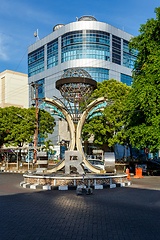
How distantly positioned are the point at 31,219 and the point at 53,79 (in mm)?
49135

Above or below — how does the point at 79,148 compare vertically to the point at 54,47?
below

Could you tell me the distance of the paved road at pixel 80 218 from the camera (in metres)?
5.80

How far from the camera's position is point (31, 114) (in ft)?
115

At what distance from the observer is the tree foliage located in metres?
33.1

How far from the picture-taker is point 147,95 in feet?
66.1

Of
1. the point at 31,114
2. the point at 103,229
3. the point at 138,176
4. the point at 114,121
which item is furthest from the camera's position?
the point at 31,114

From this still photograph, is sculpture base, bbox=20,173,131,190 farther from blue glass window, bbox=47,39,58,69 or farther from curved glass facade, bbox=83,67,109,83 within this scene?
blue glass window, bbox=47,39,58,69

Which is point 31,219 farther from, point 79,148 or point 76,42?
point 76,42

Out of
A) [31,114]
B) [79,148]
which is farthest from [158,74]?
[31,114]

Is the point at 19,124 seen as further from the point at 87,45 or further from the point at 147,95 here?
the point at 87,45

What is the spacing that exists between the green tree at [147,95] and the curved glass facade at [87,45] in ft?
86.2

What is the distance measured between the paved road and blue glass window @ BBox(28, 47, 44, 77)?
2043 inches

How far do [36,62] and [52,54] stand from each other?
7148mm

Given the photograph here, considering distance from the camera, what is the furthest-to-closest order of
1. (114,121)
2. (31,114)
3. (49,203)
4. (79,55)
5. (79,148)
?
(79,55), (31,114), (114,121), (79,148), (49,203)
